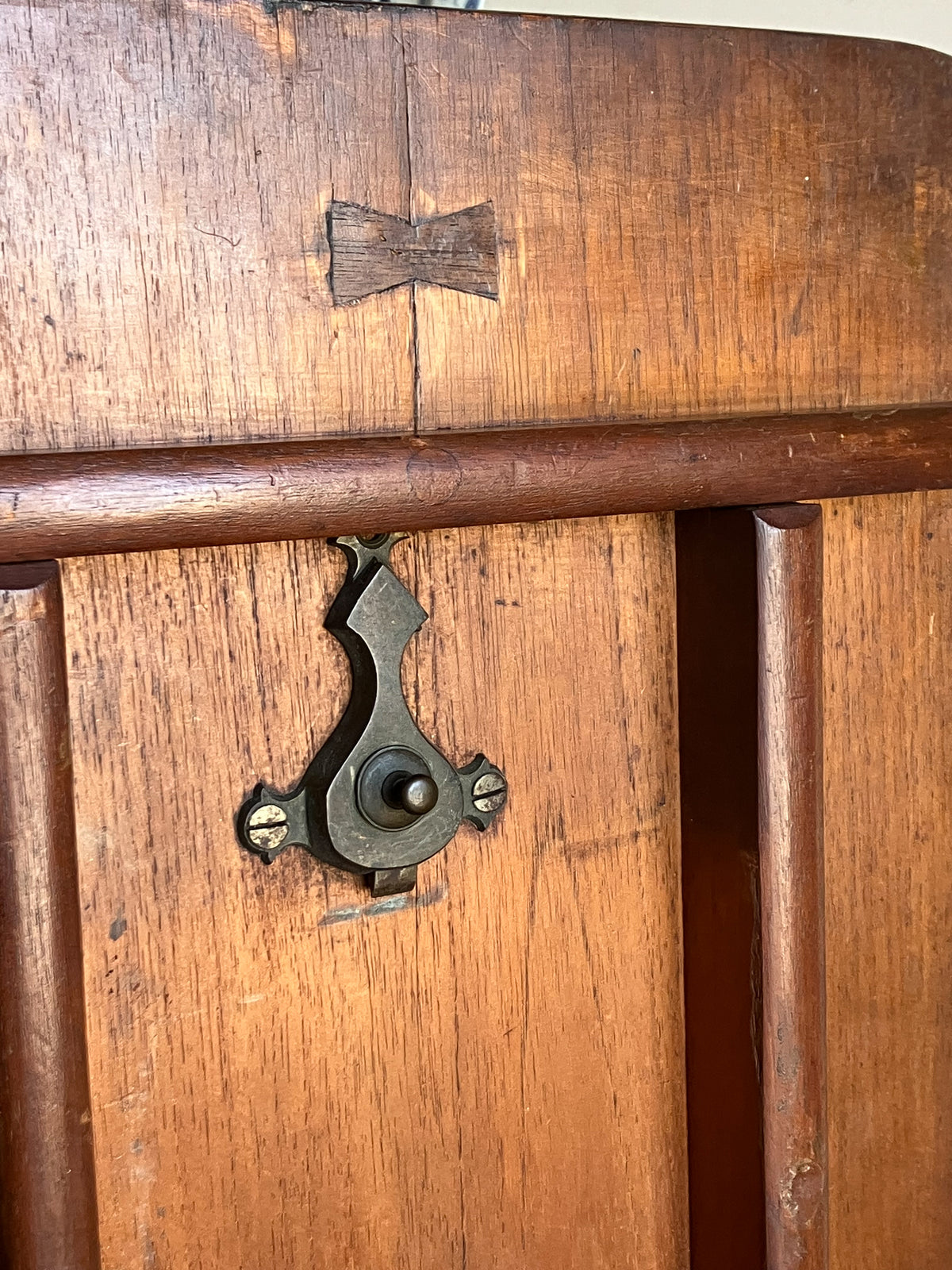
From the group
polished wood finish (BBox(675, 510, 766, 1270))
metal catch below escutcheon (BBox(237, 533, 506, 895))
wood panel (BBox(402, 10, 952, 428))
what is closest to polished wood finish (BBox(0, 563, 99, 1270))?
metal catch below escutcheon (BBox(237, 533, 506, 895))

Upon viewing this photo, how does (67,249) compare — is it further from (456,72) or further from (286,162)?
(456,72)

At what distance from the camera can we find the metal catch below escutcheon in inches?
25.4

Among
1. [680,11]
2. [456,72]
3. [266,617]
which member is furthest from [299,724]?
[680,11]

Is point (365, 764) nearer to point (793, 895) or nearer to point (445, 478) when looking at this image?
point (445, 478)

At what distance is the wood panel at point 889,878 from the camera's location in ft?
2.49

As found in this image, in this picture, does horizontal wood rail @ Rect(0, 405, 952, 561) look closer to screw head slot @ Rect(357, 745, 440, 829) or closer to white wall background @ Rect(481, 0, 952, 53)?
screw head slot @ Rect(357, 745, 440, 829)

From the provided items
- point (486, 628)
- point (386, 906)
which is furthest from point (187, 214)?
point (386, 906)

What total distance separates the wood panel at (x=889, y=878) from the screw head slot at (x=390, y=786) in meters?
0.27

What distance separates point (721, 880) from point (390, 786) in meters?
0.22

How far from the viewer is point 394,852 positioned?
661mm

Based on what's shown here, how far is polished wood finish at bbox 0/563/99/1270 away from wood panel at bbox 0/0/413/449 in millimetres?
100

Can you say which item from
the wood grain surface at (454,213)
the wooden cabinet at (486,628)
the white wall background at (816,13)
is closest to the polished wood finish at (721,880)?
the wooden cabinet at (486,628)

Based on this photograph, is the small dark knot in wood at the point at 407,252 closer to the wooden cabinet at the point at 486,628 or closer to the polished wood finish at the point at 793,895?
the wooden cabinet at the point at 486,628

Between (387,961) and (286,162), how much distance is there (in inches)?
16.6
